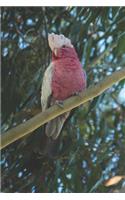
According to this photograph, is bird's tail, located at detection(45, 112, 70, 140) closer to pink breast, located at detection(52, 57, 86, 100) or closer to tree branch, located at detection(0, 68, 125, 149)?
pink breast, located at detection(52, 57, 86, 100)

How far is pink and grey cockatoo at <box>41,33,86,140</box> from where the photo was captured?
1.71 meters

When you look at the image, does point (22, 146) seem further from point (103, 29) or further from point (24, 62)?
point (103, 29)

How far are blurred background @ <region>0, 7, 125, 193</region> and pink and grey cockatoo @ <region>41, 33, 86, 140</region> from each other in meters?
0.13

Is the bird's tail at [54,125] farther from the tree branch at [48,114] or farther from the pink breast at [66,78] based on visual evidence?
the tree branch at [48,114]

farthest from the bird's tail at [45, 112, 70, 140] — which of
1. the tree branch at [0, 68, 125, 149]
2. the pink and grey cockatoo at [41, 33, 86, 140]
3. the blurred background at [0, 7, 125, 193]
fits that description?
the tree branch at [0, 68, 125, 149]

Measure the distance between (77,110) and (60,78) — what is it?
41cm

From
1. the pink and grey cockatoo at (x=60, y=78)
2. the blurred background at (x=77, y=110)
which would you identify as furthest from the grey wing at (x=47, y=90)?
the blurred background at (x=77, y=110)

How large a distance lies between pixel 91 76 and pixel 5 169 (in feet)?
1.53

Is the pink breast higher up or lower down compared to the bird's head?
lower down

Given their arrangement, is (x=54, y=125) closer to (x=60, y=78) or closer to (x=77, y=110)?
(x=60, y=78)

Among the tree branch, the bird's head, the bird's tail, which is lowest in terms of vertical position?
the bird's tail

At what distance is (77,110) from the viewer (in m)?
2.13

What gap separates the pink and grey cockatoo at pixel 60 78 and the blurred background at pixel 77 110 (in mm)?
134

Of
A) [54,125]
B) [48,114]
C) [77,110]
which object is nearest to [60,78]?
[54,125]
